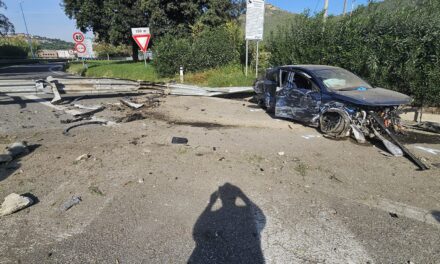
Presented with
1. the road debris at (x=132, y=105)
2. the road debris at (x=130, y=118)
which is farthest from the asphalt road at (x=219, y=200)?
the road debris at (x=132, y=105)

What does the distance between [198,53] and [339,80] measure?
36.4ft

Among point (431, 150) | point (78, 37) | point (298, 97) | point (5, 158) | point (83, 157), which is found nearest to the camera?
point (5, 158)

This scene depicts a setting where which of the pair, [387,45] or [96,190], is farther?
[387,45]

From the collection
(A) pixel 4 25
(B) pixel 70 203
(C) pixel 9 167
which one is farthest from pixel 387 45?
(A) pixel 4 25

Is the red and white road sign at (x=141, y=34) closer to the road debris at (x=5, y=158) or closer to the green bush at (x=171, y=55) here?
the green bush at (x=171, y=55)

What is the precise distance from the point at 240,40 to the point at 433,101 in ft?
37.4

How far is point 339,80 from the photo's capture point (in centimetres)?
722

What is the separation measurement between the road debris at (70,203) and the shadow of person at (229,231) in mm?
1724

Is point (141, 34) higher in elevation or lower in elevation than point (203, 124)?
higher

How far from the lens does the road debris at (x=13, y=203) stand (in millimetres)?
3498

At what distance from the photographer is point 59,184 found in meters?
4.28

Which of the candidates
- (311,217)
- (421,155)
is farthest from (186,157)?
(421,155)

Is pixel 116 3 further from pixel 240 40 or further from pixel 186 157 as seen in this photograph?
pixel 186 157

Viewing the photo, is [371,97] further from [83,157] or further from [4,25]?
[4,25]
